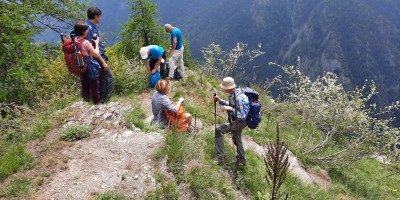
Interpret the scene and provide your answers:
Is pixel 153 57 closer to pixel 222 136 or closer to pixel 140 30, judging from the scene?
pixel 222 136

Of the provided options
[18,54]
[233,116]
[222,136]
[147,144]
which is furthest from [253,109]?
[18,54]

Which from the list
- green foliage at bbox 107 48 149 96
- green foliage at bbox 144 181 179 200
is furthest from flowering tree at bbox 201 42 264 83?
green foliage at bbox 144 181 179 200

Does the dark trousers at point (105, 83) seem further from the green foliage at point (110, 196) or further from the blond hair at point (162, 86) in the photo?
the green foliage at point (110, 196)

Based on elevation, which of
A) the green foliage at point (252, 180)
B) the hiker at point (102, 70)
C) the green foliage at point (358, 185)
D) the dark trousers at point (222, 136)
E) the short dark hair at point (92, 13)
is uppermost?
the short dark hair at point (92, 13)

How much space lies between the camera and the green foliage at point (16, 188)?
5.13m

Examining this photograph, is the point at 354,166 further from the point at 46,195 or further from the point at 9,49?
the point at 9,49

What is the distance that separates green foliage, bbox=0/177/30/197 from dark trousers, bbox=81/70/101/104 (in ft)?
9.42

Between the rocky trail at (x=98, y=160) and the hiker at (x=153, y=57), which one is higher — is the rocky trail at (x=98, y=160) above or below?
below

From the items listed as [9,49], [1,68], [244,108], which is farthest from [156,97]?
[1,68]

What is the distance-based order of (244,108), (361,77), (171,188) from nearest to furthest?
1. (171,188)
2. (244,108)
3. (361,77)

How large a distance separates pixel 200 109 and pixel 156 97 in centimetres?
328

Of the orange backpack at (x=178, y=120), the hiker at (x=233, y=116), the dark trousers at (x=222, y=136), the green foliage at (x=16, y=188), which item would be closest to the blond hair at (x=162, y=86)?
the orange backpack at (x=178, y=120)

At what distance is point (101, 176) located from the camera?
568 centimetres

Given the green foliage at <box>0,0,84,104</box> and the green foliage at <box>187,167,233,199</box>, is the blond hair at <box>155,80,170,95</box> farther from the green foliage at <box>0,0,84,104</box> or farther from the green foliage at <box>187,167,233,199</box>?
the green foliage at <box>0,0,84,104</box>
